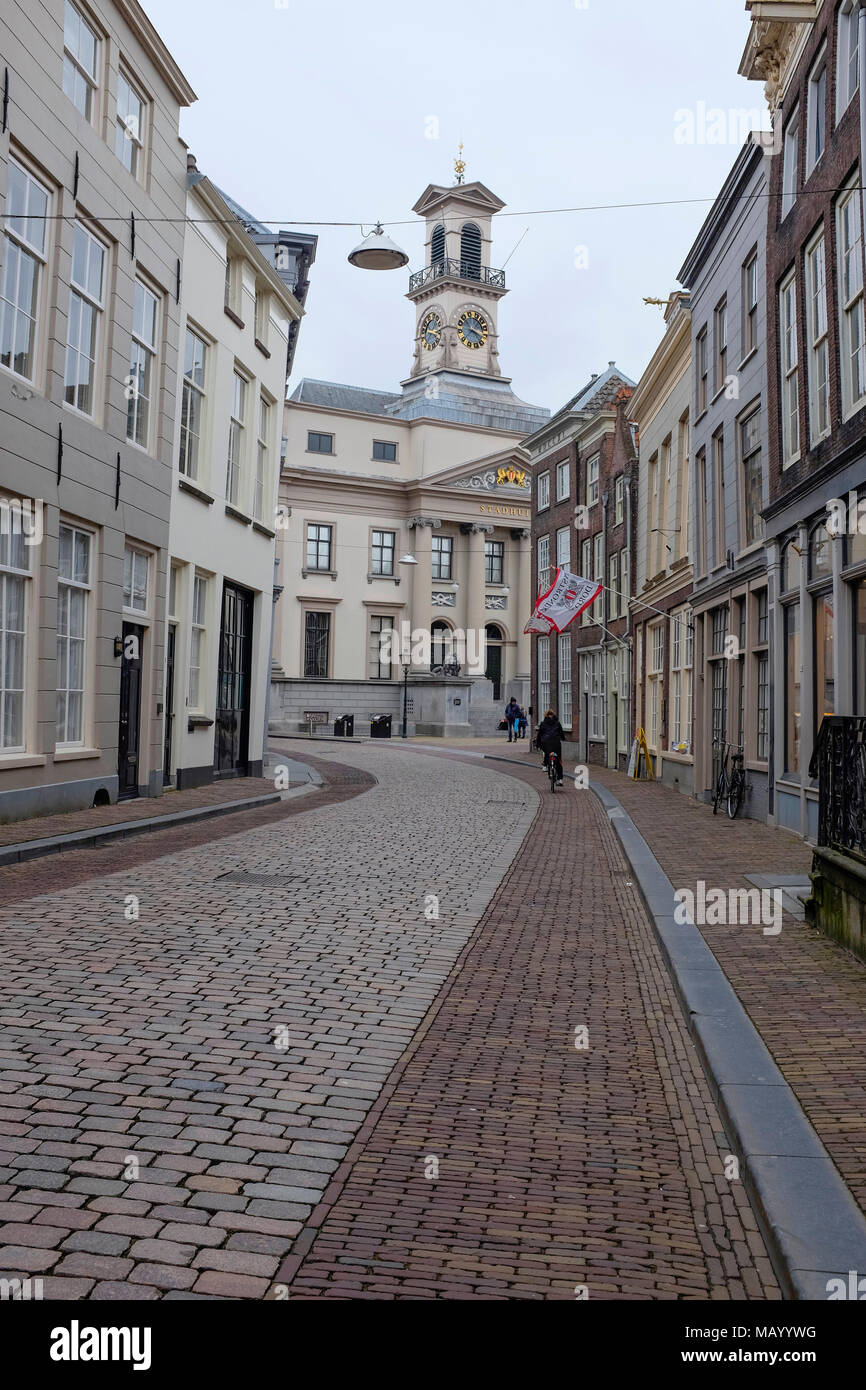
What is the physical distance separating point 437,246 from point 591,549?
43.0 metres

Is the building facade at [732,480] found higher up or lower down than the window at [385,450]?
lower down

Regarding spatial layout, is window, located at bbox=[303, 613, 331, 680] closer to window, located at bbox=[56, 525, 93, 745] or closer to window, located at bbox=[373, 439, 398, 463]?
window, located at bbox=[373, 439, 398, 463]

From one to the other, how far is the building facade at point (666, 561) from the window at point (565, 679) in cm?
847

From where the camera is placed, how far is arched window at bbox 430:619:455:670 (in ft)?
195

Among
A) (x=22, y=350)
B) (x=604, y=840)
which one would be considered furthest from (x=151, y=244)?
(x=604, y=840)

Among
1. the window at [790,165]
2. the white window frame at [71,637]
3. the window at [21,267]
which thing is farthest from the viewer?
the window at [790,165]

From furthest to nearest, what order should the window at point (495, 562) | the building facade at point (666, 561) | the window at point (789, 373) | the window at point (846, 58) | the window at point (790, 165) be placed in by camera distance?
the window at point (495, 562), the building facade at point (666, 561), the window at point (789, 373), the window at point (790, 165), the window at point (846, 58)

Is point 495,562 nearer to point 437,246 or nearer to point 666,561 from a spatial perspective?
point 437,246

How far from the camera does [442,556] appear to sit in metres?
60.2

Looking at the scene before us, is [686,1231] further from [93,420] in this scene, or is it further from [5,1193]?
[93,420]

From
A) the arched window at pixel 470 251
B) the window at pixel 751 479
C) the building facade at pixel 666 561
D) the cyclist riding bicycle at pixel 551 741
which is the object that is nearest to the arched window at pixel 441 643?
the arched window at pixel 470 251

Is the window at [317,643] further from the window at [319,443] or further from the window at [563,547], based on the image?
the window at [563,547]

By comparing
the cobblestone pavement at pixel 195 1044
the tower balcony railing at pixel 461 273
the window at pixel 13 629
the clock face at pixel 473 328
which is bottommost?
the cobblestone pavement at pixel 195 1044

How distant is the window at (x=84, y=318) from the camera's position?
45.8ft
